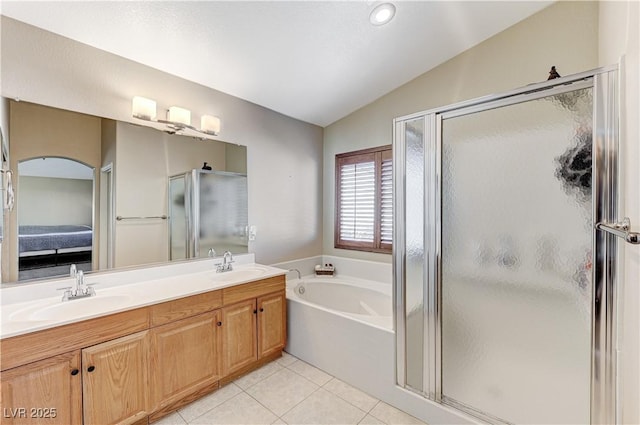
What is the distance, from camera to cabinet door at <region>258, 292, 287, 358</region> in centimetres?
227

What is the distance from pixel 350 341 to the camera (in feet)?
6.86

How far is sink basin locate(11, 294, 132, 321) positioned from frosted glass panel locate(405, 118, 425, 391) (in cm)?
176

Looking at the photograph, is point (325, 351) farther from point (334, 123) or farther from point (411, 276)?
point (334, 123)

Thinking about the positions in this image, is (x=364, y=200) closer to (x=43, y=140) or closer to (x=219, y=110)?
(x=219, y=110)

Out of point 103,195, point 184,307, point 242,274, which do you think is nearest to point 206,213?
point 242,274

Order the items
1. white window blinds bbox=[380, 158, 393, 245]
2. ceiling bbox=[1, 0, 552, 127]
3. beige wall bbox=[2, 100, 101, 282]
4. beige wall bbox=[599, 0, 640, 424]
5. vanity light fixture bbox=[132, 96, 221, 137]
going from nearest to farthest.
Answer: beige wall bbox=[599, 0, 640, 424], beige wall bbox=[2, 100, 101, 282], ceiling bbox=[1, 0, 552, 127], vanity light fixture bbox=[132, 96, 221, 137], white window blinds bbox=[380, 158, 393, 245]

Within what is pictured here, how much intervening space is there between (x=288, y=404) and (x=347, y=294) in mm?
1441

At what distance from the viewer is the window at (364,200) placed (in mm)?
3160

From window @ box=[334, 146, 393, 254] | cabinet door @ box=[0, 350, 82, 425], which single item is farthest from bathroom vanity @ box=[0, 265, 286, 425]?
window @ box=[334, 146, 393, 254]

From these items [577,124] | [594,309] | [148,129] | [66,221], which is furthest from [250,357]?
[577,124]

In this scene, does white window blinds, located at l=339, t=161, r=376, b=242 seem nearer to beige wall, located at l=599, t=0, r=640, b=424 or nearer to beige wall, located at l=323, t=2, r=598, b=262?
beige wall, located at l=323, t=2, r=598, b=262

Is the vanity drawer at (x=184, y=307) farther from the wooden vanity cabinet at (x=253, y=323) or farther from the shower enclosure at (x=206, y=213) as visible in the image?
the shower enclosure at (x=206, y=213)

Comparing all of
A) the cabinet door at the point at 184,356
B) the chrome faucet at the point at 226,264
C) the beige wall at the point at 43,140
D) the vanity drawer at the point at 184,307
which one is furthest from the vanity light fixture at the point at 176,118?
the cabinet door at the point at 184,356

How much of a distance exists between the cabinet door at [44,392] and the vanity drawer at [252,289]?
86 centimetres
